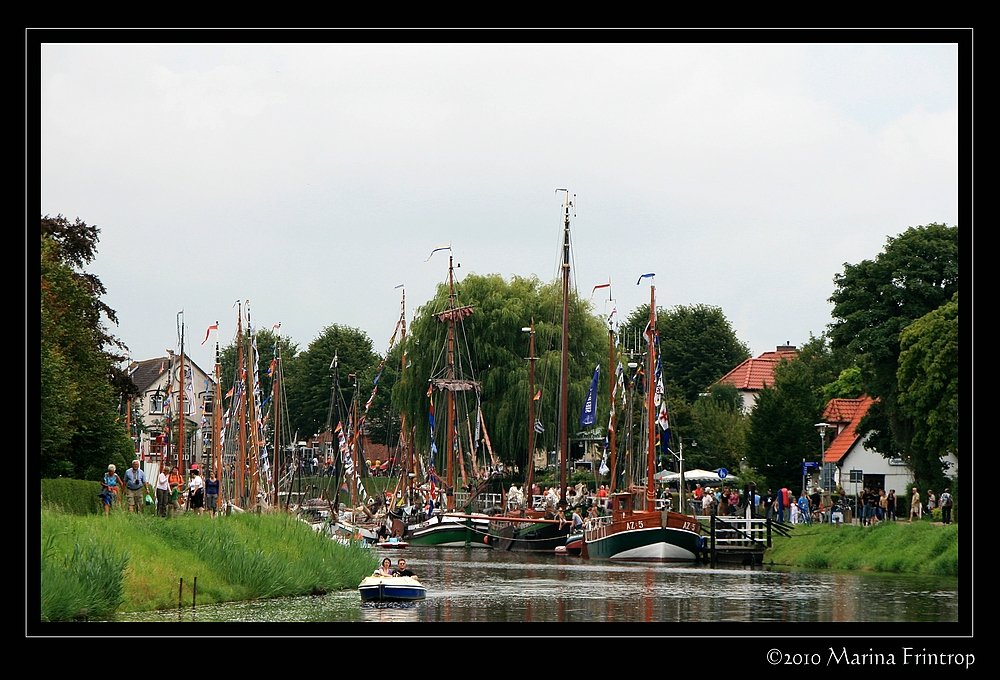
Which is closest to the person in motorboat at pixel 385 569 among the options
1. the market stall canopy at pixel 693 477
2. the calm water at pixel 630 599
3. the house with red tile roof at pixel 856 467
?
the calm water at pixel 630 599

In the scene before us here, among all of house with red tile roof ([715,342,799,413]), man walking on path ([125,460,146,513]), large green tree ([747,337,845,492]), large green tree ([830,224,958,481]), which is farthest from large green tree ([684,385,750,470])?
man walking on path ([125,460,146,513])

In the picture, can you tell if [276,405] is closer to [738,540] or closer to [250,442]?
[250,442]

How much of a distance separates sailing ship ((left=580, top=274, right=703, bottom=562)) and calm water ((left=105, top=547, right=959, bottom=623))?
3203mm

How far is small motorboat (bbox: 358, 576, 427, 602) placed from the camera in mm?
29359

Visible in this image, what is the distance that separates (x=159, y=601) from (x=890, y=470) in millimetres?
53786

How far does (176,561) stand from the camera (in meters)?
27.3

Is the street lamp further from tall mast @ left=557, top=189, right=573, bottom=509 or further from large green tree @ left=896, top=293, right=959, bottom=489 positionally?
tall mast @ left=557, top=189, right=573, bottom=509

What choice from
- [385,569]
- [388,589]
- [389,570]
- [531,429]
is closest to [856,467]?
[531,429]

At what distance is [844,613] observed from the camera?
28.3 m
